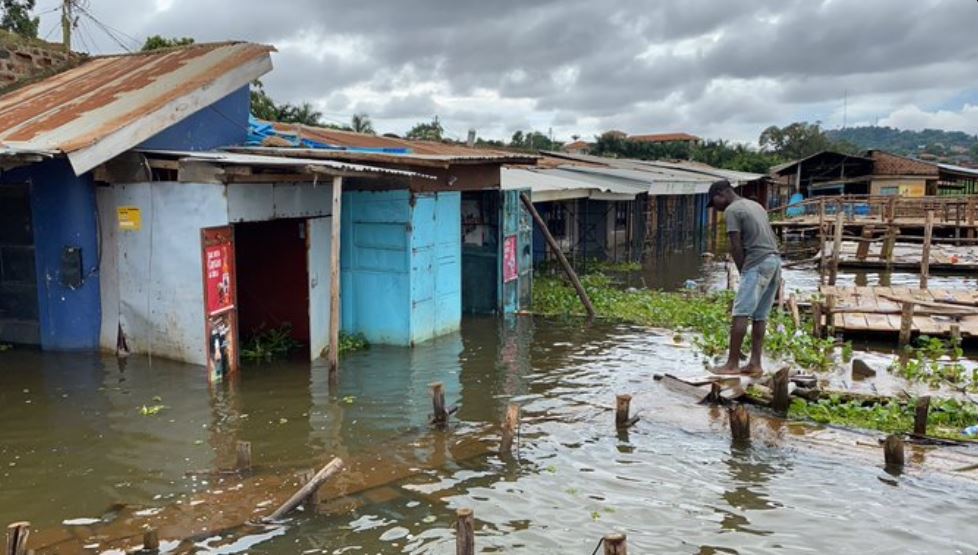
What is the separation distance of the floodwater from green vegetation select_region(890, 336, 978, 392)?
2569mm

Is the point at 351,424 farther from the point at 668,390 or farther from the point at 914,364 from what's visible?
the point at 914,364

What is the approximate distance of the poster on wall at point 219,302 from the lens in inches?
343

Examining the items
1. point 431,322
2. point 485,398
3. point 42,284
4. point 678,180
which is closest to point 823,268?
point 678,180

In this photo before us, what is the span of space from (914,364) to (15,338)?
11.6 meters

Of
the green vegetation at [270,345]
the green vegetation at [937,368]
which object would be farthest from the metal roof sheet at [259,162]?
the green vegetation at [937,368]

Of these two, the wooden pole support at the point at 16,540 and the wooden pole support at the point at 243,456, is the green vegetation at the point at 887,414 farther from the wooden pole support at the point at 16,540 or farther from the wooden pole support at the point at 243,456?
the wooden pole support at the point at 16,540

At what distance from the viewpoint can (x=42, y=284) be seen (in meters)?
9.65

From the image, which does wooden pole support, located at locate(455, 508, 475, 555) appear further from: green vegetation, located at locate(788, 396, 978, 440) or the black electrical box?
the black electrical box

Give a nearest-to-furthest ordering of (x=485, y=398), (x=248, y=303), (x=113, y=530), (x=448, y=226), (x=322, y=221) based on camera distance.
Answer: (x=113, y=530) → (x=485, y=398) → (x=322, y=221) → (x=248, y=303) → (x=448, y=226)

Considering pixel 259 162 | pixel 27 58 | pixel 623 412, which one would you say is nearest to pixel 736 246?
pixel 623 412

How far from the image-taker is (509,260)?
13648 mm

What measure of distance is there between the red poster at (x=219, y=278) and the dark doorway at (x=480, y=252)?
539cm

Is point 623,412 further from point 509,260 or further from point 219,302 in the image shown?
point 509,260

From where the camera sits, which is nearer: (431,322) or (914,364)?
(914,364)
